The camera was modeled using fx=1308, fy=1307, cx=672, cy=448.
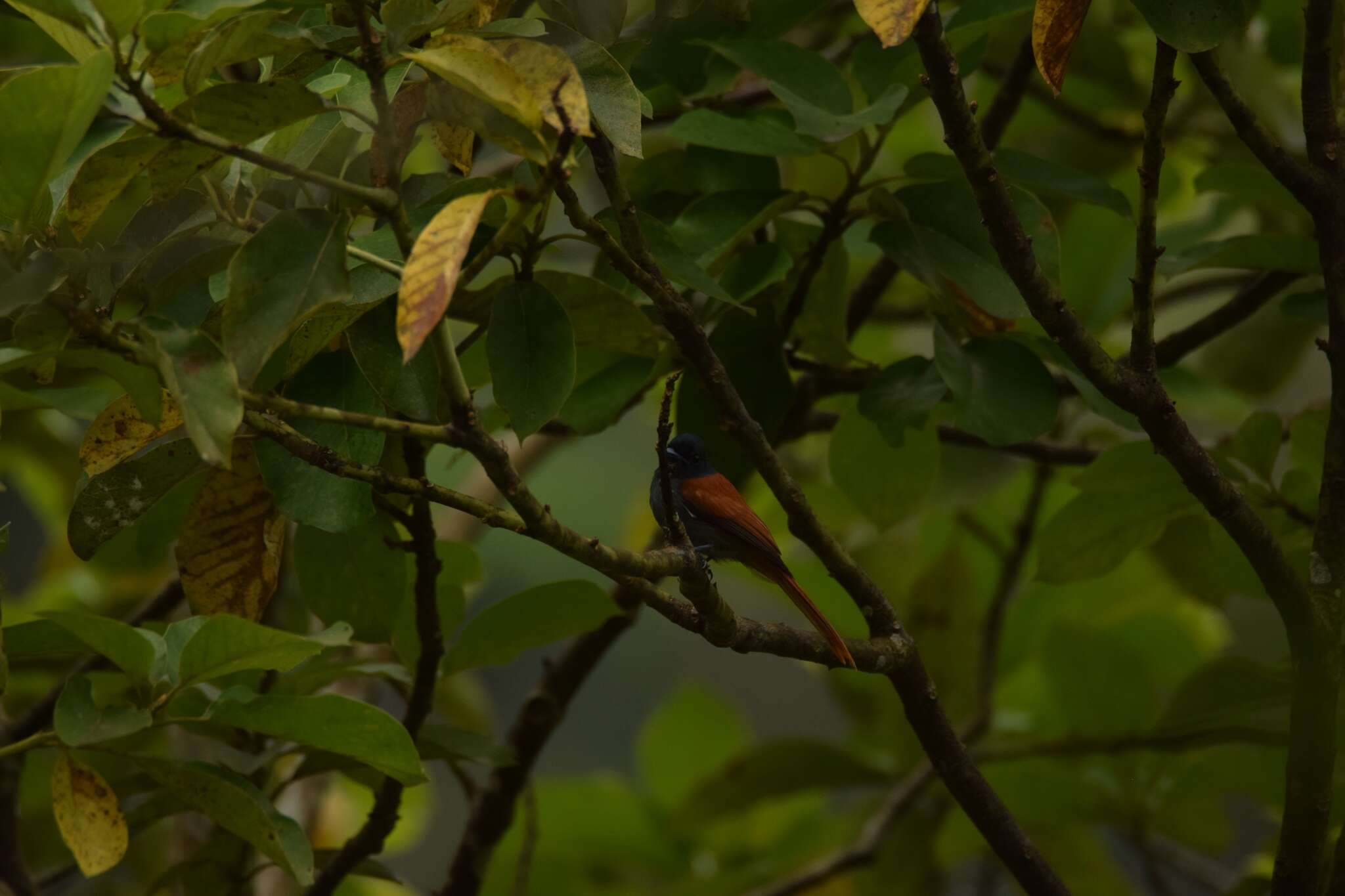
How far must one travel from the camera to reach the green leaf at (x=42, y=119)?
0.67 metres

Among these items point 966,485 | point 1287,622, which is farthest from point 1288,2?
point 1287,622

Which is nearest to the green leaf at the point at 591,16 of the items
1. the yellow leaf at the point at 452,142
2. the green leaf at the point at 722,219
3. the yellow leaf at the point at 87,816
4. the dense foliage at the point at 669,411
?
the dense foliage at the point at 669,411

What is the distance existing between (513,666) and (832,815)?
1601 mm

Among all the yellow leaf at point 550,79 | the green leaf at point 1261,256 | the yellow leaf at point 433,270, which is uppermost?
the yellow leaf at point 550,79

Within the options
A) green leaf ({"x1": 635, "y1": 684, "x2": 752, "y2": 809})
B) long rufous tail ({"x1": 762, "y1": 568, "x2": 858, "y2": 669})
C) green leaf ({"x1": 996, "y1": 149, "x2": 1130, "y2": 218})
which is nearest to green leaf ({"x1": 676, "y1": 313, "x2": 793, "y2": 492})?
long rufous tail ({"x1": 762, "y1": 568, "x2": 858, "y2": 669})

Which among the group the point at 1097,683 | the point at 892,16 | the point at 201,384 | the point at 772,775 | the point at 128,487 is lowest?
the point at 772,775

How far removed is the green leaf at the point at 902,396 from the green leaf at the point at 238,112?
2.01 feet

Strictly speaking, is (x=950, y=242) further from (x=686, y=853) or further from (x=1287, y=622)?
(x=686, y=853)

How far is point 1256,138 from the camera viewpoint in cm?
100

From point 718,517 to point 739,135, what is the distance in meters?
0.39

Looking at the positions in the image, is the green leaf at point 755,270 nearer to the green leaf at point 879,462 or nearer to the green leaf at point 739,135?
the green leaf at point 739,135

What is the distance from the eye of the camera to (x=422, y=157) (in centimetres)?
259

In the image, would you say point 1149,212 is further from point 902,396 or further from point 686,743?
point 686,743

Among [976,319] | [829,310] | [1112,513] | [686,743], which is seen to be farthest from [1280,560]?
[686,743]
